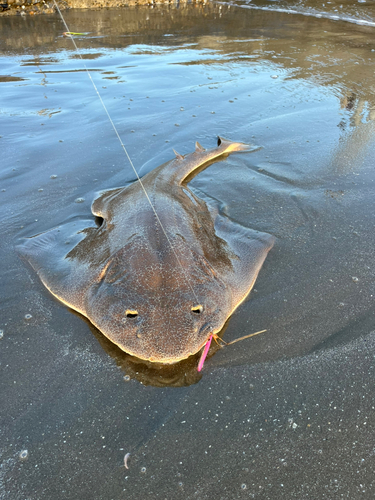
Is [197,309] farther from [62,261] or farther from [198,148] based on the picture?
[198,148]

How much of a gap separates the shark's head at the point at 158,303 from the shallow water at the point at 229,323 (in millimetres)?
235

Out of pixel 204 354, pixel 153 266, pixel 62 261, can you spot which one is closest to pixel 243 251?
pixel 153 266

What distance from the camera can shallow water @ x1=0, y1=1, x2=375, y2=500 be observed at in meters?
2.01

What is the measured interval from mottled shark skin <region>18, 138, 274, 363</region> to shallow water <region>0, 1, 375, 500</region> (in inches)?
8.1

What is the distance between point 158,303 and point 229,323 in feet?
2.32

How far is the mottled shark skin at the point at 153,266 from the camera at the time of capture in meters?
2.42

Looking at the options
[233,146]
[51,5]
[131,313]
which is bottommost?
[131,313]

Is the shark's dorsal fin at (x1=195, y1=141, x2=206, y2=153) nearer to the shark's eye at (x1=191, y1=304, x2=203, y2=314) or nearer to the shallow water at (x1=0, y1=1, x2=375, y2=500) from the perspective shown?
the shallow water at (x1=0, y1=1, x2=375, y2=500)

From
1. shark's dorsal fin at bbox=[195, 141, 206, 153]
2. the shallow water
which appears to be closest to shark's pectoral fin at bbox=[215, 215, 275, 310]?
the shallow water

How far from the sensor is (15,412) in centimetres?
230

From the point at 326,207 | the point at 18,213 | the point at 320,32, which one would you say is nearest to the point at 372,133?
the point at 326,207

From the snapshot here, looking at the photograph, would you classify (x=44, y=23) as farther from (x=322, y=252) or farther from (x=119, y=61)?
(x=322, y=252)

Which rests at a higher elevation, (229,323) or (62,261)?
(62,261)

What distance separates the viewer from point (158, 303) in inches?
98.5
